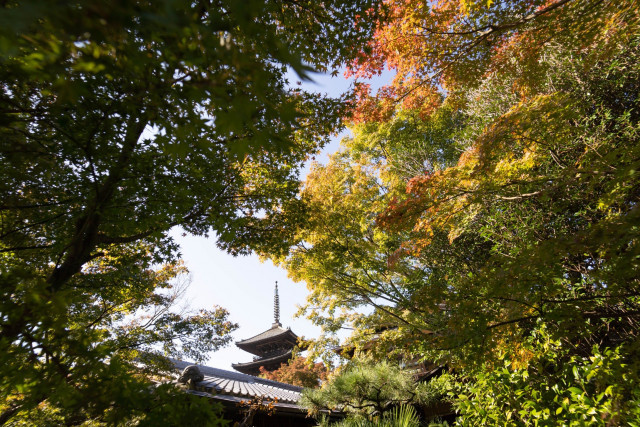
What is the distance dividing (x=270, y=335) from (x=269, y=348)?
4.85ft

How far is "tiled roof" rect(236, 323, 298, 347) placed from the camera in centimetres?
2498

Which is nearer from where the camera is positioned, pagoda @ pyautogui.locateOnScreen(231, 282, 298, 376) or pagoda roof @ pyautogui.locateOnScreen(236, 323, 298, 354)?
pagoda @ pyautogui.locateOnScreen(231, 282, 298, 376)

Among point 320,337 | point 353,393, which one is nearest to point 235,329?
point 320,337

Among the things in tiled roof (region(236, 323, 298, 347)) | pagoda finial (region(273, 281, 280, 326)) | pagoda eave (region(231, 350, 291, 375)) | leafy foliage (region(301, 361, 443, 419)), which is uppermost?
pagoda finial (region(273, 281, 280, 326))

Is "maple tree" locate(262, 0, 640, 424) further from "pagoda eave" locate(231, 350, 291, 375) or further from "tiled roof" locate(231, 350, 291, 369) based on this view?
"pagoda eave" locate(231, 350, 291, 375)

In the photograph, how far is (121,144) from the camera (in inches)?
110

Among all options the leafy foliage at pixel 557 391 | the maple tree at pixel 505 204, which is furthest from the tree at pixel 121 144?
the leafy foliage at pixel 557 391

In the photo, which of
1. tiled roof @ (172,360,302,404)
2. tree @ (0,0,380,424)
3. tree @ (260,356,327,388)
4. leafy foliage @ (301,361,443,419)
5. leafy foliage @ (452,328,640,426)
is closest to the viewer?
tree @ (0,0,380,424)

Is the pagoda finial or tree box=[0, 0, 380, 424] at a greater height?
the pagoda finial

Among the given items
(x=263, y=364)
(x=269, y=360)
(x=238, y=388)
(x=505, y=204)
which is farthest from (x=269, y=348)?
(x=505, y=204)

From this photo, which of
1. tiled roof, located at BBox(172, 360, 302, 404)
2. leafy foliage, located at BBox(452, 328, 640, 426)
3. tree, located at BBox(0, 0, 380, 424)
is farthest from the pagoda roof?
leafy foliage, located at BBox(452, 328, 640, 426)

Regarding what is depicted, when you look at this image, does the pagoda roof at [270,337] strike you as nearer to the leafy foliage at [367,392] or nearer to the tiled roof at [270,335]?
the tiled roof at [270,335]

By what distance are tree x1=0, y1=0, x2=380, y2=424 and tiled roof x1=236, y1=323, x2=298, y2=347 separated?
20.8 metres

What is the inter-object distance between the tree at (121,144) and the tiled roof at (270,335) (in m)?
20.8
